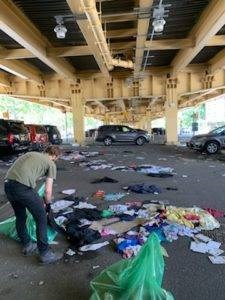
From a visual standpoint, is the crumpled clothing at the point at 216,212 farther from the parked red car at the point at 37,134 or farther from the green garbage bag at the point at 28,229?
the parked red car at the point at 37,134

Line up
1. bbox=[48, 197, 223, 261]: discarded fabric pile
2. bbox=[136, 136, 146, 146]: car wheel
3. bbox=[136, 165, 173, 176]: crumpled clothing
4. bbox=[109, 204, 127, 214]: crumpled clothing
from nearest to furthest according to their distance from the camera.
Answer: bbox=[48, 197, 223, 261]: discarded fabric pile
bbox=[109, 204, 127, 214]: crumpled clothing
bbox=[136, 165, 173, 176]: crumpled clothing
bbox=[136, 136, 146, 146]: car wheel

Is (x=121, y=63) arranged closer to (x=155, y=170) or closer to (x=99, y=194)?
(x=155, y=170)

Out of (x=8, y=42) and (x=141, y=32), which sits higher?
(x=8, y=42)

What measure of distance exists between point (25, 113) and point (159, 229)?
66.0 meters

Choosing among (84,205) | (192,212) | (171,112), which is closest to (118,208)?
(84,205)

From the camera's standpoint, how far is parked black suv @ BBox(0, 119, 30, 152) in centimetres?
1866

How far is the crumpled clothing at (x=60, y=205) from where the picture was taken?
776cm

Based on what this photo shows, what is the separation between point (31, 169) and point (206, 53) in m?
20.5

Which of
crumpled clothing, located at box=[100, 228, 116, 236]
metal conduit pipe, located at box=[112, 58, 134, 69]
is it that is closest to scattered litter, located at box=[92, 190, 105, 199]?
crumpled clothing, located at box=[100, 228, 116, 236]

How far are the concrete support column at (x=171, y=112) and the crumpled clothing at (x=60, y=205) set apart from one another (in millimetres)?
22607

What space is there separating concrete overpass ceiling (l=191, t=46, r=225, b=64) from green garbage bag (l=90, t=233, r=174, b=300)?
776 inches

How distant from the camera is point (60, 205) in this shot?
8.08 m

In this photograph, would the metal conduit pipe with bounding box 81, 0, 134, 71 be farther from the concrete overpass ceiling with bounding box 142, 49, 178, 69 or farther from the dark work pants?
the dark work pants

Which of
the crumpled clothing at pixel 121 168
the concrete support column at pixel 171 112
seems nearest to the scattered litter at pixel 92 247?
the crumpled clothing at pixel 121 168
